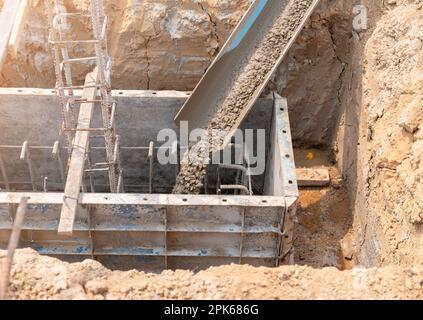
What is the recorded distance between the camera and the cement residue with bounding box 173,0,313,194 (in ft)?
22.9

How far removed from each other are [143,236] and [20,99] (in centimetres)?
262

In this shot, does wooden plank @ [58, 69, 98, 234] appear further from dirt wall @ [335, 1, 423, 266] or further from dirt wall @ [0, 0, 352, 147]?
dirt wall @ [335, 1, 423, 266]

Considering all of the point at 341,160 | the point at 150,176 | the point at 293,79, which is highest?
the point at 293,79

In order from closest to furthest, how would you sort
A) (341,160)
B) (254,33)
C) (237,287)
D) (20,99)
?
(237,287), (20,99), (254,33), (341,160)

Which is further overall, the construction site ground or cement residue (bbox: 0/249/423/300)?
the construction site ground

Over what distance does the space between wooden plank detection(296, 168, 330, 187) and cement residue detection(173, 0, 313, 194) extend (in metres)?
1.77

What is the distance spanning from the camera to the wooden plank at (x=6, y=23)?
6.34 m

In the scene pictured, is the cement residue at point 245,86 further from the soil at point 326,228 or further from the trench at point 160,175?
the soil at point 326,228

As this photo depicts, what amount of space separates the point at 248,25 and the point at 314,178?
8.09 ft

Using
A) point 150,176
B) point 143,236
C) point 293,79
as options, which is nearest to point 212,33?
point 293,79

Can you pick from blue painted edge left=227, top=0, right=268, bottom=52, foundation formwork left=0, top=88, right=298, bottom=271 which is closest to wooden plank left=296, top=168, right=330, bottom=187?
foundation formwork left=0, top=88, right=298, bottom=271

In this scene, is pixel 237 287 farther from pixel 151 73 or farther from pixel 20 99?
pixel 151 73

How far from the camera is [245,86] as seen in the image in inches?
286

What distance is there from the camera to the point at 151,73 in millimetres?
8312
